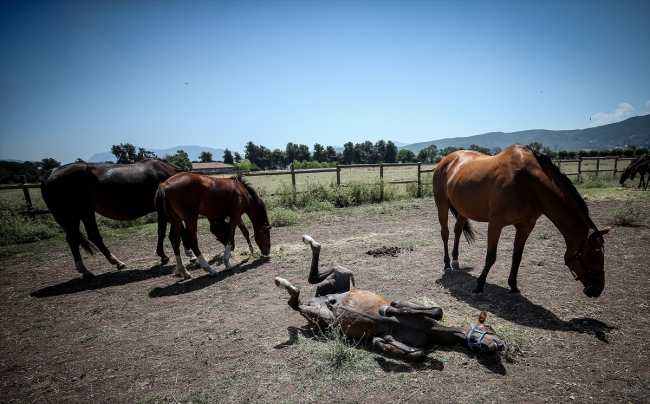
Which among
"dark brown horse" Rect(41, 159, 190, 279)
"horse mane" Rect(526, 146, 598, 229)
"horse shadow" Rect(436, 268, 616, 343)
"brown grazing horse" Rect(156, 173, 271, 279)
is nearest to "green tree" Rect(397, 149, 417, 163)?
"brown grazing horse" Rect(156, 173, 271, 279)

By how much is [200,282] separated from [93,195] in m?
3.17

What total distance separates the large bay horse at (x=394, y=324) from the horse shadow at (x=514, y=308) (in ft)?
3.56

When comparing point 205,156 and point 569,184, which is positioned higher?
point 205,156

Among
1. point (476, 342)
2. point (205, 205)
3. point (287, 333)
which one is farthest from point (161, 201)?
point (476, 342)

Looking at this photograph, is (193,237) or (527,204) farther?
(193,237)

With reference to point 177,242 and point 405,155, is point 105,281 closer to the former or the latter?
point 177,242

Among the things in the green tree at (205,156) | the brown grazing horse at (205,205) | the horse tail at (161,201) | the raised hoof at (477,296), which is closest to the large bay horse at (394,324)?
the raised hoof at (477,296)

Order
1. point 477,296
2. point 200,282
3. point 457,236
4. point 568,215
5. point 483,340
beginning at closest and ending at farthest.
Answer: point 483,340
point 568,215
point 477,296
point 200,282
point 457,236

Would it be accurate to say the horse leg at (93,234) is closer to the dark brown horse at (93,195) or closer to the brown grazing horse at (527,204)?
the dark brown horse at (93,195)

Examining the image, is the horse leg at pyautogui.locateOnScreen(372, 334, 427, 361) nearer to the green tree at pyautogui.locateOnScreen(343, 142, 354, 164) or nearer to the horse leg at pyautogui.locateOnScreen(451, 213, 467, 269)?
the horse leg at pyautogui.locateOnScreen(451, 213, 467, 269)

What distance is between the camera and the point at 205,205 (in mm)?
6023

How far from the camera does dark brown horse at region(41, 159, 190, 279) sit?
239 inches

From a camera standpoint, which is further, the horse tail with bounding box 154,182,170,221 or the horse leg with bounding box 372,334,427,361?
the horse tail with bounding box 154,182,170,221

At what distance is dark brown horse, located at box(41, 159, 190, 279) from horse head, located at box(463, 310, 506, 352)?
20.0 feet
